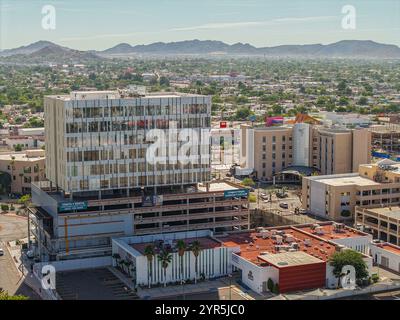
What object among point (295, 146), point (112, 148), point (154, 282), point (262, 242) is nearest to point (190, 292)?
point (154, 282)

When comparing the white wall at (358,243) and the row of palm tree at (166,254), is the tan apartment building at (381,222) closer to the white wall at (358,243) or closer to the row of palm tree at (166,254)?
the white wall at (358,243)

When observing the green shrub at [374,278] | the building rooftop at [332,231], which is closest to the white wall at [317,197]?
the building rooftop at [332,231]

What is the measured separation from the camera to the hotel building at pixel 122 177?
34219 mm

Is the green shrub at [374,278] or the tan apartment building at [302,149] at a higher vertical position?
the tan apartment building at [302,149]

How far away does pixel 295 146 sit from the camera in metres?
56.0

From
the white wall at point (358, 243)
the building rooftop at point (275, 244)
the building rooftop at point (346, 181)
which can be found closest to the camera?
the building rooftop at point (275, 244)

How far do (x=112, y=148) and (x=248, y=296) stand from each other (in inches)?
406

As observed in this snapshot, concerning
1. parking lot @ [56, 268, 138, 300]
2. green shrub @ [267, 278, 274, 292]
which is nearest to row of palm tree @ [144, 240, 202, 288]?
parking lot @ [56, 268, 138, 300]

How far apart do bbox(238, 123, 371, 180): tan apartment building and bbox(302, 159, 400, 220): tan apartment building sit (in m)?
8.39

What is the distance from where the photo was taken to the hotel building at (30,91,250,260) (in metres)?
34.2

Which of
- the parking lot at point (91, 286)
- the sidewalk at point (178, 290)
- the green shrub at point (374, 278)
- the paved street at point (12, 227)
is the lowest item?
the paved street at point (12, 227)

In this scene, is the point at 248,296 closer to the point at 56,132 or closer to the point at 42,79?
the point at 56,132

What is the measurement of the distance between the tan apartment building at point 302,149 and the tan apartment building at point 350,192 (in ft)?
27.5

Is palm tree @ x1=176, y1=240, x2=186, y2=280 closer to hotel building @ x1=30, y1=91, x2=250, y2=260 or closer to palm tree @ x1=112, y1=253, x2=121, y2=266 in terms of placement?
palm tree @ x1=112, y1=253, x2=121, y2=266
